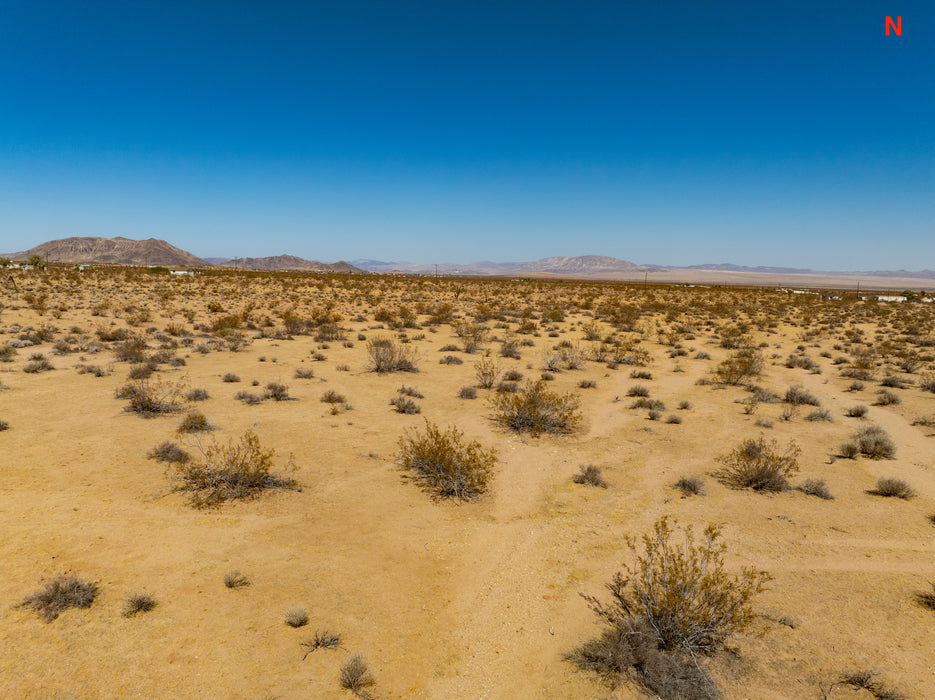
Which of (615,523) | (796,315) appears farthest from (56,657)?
(796,315)

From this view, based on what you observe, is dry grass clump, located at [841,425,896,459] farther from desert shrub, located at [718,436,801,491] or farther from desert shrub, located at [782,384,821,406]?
desert shrub, located at [782,384,821,406]

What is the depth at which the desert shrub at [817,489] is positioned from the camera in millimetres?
7129

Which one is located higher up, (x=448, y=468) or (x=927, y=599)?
(x=448, y=468)

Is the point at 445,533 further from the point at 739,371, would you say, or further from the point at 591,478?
the point at 739,371

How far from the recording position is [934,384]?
13.6 meters

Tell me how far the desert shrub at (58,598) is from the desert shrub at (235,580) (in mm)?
1160

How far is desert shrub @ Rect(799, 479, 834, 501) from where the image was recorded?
7129 millimetres

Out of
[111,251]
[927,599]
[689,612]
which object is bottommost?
[927,599]

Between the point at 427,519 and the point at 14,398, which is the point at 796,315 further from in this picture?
the point at 14,398

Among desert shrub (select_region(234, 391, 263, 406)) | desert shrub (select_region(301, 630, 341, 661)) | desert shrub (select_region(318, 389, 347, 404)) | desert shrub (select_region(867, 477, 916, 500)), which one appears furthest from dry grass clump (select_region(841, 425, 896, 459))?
desert shrub (select_region(234, 391, 263, 406))

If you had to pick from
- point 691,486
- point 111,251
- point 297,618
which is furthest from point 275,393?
point 111,251

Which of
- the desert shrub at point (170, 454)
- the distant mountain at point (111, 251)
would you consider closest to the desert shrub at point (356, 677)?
the desert shrub at point (170, 454)

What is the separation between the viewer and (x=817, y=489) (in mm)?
7203

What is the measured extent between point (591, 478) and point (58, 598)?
6.74 metres
